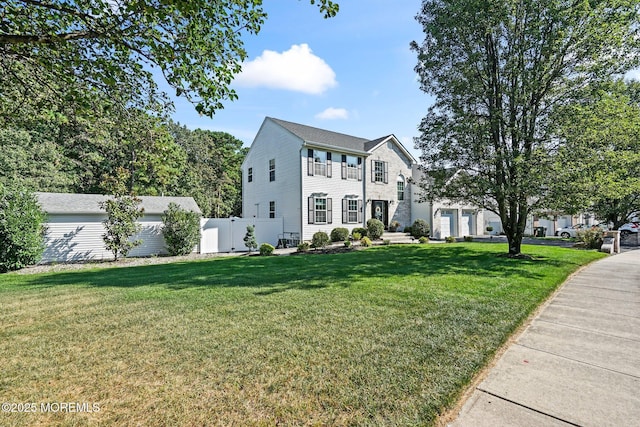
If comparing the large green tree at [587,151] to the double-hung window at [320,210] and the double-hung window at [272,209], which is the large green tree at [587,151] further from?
the double-hung window at [272,209]

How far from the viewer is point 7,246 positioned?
10648mm

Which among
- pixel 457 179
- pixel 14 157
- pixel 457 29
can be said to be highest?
pixel 457 29

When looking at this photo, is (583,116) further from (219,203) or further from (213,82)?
(219,203)

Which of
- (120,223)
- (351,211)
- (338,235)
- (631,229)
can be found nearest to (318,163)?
(351,211)

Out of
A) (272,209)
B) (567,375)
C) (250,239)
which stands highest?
(272,209)

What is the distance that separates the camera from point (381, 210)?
70.5 ft

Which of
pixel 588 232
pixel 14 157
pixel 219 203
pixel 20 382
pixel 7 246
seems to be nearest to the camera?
pixel 20 382

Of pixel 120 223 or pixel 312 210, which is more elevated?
pixel 312 210

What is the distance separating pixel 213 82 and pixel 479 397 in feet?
17.7

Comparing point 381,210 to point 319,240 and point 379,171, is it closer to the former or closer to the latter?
point 379,171

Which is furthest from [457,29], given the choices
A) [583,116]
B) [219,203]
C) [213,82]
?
[219,203]

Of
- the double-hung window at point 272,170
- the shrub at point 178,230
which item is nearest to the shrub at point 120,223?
the shrub at point 178,230

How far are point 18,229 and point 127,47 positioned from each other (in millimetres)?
10987

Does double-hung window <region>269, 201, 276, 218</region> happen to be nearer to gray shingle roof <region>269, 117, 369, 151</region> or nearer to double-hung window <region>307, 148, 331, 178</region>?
double-hung window <region>307, 148, 331, 178</region>
